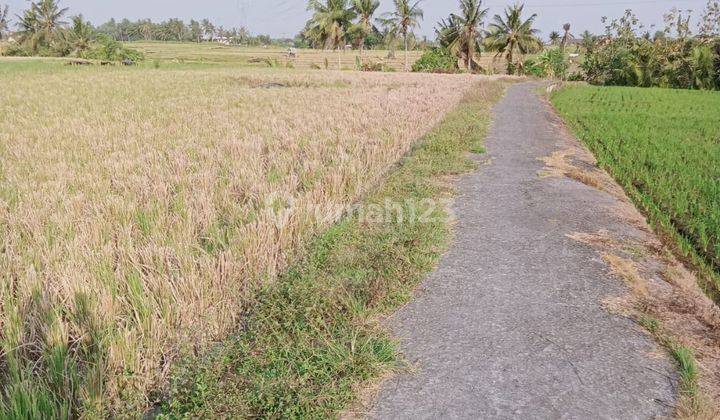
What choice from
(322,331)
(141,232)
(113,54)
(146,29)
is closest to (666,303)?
(322,331)

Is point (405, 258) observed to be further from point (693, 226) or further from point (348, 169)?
point (693, 226)

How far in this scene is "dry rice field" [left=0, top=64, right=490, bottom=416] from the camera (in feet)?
6.88

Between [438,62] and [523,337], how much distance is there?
3922 cm

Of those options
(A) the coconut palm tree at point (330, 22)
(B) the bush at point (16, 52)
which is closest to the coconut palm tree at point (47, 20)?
(B) the bush at point (16, 52)

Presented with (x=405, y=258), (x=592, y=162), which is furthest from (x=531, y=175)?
(x=405, y=258)

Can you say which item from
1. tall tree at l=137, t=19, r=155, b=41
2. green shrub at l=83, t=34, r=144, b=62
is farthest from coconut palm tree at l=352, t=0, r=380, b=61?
tall tree at l=137, t=19, r=155, b=41

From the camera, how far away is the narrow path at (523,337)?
7.03ft

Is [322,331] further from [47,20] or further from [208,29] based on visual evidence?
[208,29]

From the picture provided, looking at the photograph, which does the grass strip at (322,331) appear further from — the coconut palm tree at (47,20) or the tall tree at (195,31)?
the tall tree at (195,31)

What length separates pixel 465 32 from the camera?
39562 mm

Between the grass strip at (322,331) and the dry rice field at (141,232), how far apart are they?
0.16m

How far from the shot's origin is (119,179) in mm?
4953

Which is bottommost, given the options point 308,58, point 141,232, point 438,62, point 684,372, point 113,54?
point 684,372

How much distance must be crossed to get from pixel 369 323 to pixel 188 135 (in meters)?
6.18
